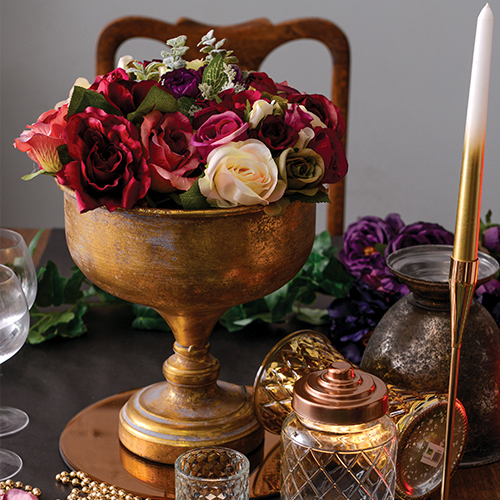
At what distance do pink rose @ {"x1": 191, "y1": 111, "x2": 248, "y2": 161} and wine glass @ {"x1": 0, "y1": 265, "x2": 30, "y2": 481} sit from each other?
21 centimetres

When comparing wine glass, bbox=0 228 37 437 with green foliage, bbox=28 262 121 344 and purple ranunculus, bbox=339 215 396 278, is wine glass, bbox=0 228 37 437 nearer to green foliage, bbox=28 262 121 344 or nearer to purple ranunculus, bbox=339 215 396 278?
green foliage, bbox=28 262 121 344

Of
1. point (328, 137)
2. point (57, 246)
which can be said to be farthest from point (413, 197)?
point (328, 137)

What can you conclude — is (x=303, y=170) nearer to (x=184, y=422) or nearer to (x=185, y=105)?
(x=185, y=105)

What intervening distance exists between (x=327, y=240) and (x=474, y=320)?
348mm

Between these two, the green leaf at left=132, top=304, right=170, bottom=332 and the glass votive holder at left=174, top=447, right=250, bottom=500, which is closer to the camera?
the glass votive holder at left=174, top=447, right=250, bottom=500

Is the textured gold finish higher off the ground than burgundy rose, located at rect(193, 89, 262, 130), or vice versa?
burgundy rose, located at rect(193, 89, 262, 130)

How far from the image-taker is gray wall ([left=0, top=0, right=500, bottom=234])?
2.28m

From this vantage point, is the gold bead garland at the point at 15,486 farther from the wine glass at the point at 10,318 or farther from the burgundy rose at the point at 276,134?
the burgundy rose at the point at 276,134

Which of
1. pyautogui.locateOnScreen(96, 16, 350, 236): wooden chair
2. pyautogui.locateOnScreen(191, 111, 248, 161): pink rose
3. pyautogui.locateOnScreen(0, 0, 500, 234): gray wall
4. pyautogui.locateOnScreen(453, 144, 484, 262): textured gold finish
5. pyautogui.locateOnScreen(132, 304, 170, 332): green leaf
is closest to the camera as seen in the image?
pyautogui.locateOnScreen(453, 144, 484, 262): textured gold finish

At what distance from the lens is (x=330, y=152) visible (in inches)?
21.1

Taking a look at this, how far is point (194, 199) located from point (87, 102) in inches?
4.3

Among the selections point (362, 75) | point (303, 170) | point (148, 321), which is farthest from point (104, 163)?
point (362, 75)

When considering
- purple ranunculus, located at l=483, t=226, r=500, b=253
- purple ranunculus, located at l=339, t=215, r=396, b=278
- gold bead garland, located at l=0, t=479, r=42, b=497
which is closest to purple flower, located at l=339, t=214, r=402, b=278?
purple ranunculus, located at l=339, t=215, r=396, b=278

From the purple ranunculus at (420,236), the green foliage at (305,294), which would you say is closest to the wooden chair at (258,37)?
the green foliage at (305,294)
